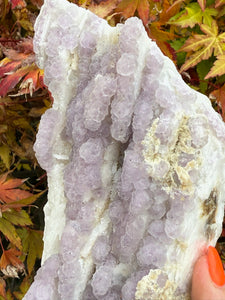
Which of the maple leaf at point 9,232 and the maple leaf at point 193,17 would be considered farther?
the maple leaf at point 9,232

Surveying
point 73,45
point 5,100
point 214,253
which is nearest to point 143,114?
point 73,45

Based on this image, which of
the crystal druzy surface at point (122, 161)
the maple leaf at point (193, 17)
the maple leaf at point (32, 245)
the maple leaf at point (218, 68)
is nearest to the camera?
the crystal druzy surface at point (122, 161)

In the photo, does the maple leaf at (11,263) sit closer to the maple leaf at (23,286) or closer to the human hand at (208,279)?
the maple leaf at (23,286)

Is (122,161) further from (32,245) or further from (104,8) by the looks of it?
(32,245)

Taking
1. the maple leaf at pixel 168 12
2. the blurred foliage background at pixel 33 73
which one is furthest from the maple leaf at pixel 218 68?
the maple leaf at pixel 168 12

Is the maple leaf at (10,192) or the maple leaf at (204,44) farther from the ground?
the maple leaf at (204,44)

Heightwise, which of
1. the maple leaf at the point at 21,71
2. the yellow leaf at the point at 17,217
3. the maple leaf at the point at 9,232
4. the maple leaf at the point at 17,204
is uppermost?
the maple leaf at the point at 21,71

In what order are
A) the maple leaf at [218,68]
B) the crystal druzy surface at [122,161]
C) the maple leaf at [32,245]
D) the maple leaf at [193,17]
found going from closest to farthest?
the crystal druzy surface at [122,161] < the maple leaf at [218,68] < the maple leaf at [193,17] < the maple leaf at [32,245]

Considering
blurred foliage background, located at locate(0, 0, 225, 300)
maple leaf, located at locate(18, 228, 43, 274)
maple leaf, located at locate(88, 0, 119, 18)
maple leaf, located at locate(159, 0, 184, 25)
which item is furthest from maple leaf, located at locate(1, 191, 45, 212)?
maple leaf, located at locate(159, 0, 184, 25)
